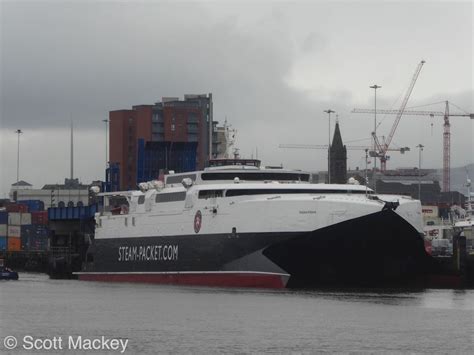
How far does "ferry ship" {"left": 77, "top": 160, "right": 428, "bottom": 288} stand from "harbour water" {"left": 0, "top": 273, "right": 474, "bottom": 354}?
6.49 feet

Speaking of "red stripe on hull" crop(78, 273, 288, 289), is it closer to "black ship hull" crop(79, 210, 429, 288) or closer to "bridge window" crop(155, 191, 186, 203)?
"black ship hull" crop(79, 210, 429, 288)

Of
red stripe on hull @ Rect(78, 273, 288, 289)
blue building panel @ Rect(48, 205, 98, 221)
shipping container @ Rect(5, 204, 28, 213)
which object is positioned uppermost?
shipping container @ Rect(5, 204, 28, 213)

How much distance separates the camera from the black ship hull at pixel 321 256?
2485 inches

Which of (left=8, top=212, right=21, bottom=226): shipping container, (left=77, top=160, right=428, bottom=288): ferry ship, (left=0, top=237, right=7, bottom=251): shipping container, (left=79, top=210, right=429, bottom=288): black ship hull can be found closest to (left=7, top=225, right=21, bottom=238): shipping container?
(left=8, top=212, right=21, bottom=226): shipping container

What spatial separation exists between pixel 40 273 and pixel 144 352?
240 feet

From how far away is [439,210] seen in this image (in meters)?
164

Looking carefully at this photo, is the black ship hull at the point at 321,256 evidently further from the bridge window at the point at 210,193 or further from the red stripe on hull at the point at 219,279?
the bridge window at the point at 210,193

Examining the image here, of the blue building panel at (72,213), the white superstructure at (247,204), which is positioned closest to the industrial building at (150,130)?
the blue building panel at (72,213)

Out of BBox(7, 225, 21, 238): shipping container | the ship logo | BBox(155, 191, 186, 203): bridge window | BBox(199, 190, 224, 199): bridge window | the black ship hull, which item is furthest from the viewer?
BBox(7, 225, 21, 238): shipping container

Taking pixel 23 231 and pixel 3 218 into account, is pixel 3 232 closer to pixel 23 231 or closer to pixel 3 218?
pixel 3 218

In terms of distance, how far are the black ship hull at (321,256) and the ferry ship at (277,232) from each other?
51 millimetres

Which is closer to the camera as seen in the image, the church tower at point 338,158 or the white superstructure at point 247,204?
the white superstructure at point 247,204

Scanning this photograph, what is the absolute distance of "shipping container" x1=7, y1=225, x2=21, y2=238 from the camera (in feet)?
Result: 464

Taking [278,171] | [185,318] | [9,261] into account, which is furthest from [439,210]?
[185,318]
